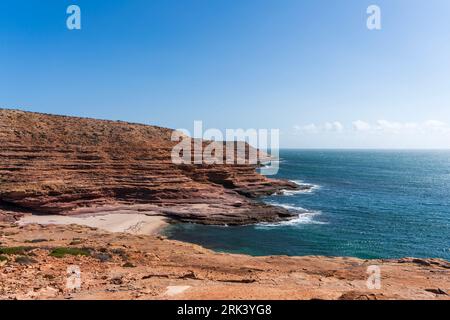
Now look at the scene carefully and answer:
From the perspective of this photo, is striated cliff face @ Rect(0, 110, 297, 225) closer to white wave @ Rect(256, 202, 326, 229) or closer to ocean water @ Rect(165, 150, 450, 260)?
white wave @ Rect(256, 202, 326, 229)

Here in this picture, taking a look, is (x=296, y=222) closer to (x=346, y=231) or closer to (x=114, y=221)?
(x=346, y=231)

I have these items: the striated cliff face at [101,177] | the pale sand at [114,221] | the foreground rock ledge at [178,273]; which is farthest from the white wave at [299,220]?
the foreground rock ledge at [178,273]

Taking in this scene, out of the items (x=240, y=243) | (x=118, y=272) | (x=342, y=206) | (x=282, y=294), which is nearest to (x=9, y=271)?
(x=118, y=272)

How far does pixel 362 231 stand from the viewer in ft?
154

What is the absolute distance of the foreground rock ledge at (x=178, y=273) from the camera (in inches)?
622

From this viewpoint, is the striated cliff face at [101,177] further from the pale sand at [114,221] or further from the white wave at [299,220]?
the pale sand at [114,221]

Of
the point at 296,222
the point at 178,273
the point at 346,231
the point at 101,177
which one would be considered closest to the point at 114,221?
the point at 101,177

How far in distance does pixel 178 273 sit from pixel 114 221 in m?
28.4

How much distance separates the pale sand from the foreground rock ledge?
10.6m

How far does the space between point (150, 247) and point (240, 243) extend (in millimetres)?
14347

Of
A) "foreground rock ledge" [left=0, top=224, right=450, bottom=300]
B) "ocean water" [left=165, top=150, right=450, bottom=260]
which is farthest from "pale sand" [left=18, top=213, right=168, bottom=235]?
"foreground rock ledge" [left=0, top=224, right=450, bottom=300]

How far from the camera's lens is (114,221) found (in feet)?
152

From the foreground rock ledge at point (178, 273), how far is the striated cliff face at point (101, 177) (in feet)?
A: 53.4
